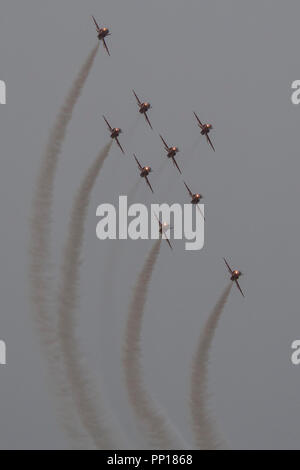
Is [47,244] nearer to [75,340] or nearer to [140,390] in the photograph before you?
[75,340]

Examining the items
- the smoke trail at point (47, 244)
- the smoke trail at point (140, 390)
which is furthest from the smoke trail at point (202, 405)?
the smoke trail at point (47, 244)

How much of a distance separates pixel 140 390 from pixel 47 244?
6570mm

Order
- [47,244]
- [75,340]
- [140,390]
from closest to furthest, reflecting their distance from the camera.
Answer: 1. [75,340]
2. [140,390]
3. [47,244]

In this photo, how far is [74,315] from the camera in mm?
31141

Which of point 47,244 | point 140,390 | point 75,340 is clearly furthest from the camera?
point 47,244

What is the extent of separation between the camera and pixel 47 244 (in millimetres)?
31891

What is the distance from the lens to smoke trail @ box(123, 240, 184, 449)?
31.1m

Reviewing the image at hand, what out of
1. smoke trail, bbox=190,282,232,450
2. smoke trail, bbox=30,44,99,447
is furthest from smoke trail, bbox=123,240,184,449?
smoke trail, bbox=30,44,99,447

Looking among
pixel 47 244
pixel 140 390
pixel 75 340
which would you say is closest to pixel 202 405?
pixel 140 390

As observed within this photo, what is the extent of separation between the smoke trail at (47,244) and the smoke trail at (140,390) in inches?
99.9

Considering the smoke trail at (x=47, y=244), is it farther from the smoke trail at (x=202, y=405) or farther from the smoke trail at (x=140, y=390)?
the smoke trail at (x=202, y=405)

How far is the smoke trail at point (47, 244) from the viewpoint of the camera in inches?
1215
